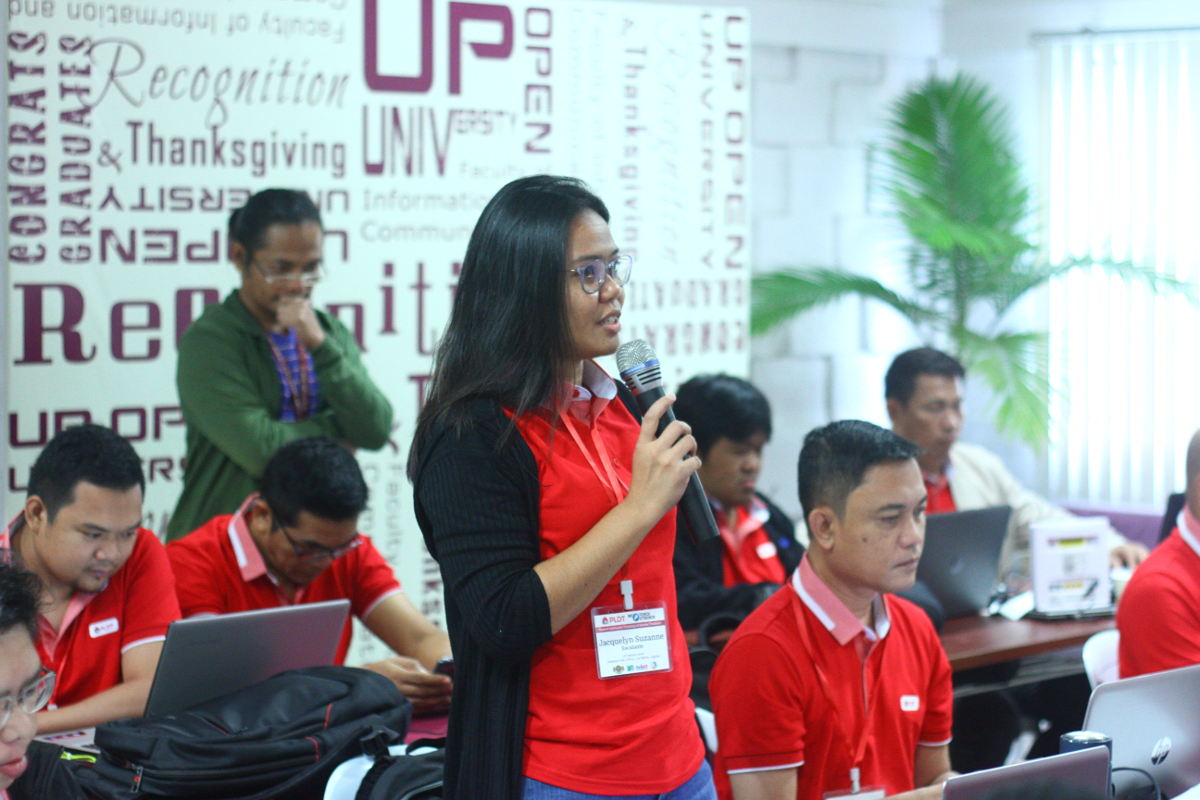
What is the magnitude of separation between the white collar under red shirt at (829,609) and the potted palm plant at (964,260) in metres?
3.13

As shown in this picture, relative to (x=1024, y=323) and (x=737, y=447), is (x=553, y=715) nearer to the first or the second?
(x=737, y=447)

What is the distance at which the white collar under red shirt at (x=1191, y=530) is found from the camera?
280 cm

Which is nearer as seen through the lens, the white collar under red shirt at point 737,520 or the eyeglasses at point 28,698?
the eyeglasses at point 28,698

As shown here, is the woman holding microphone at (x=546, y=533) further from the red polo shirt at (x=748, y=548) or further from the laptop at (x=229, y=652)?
the red polo shirt at (x=748, y=548)

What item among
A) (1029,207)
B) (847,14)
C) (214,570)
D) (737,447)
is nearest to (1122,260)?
(1029,207)

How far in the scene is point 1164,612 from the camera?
8.89 feet

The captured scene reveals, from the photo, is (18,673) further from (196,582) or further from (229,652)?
(196,582)

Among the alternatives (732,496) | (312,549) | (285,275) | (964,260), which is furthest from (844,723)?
(964,260)

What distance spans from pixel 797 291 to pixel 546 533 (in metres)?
4.00

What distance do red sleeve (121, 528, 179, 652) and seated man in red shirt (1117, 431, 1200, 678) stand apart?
1.85 m

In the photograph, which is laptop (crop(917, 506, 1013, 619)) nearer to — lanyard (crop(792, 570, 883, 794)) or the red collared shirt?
the red collared shirt

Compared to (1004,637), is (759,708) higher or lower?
higher

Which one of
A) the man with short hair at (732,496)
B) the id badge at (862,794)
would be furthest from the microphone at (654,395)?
the man with short hair at (732,496)

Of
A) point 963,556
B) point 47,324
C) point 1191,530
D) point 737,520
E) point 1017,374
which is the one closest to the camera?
point 1191,530
